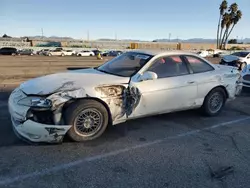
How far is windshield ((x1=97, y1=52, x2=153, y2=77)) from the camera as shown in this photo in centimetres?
413

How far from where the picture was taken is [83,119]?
351 centimetres

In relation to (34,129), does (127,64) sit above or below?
above

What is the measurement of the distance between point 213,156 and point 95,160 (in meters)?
1.72

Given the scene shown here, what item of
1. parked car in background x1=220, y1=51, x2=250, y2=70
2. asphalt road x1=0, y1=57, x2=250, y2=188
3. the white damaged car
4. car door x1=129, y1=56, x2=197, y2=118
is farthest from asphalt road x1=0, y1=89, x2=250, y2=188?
parked car in background x1=220, y1=51, x2=250, y2=70

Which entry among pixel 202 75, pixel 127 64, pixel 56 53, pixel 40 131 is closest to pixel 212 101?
pixel 202 75

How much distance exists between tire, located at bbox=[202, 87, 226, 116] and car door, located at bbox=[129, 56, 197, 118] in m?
0.41

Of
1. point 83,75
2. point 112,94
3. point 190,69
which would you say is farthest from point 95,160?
point 190,69

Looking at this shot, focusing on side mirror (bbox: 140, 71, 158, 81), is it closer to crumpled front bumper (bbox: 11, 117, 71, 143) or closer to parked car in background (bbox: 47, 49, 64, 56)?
crumpled front bumper (bbox: 11, 117, 71, 143)

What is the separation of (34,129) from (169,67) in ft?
8.71

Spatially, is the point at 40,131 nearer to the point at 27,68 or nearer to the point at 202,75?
the point at 202,75

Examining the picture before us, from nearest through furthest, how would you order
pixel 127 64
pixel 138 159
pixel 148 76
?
pixel 138 159
pixel 148 76
pixel 127 64

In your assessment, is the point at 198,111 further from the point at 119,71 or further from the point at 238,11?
the point at 238,11

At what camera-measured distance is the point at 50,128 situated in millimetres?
3211

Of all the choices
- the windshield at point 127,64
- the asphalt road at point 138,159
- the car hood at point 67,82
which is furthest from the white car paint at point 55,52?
the car hood at point 67,82
